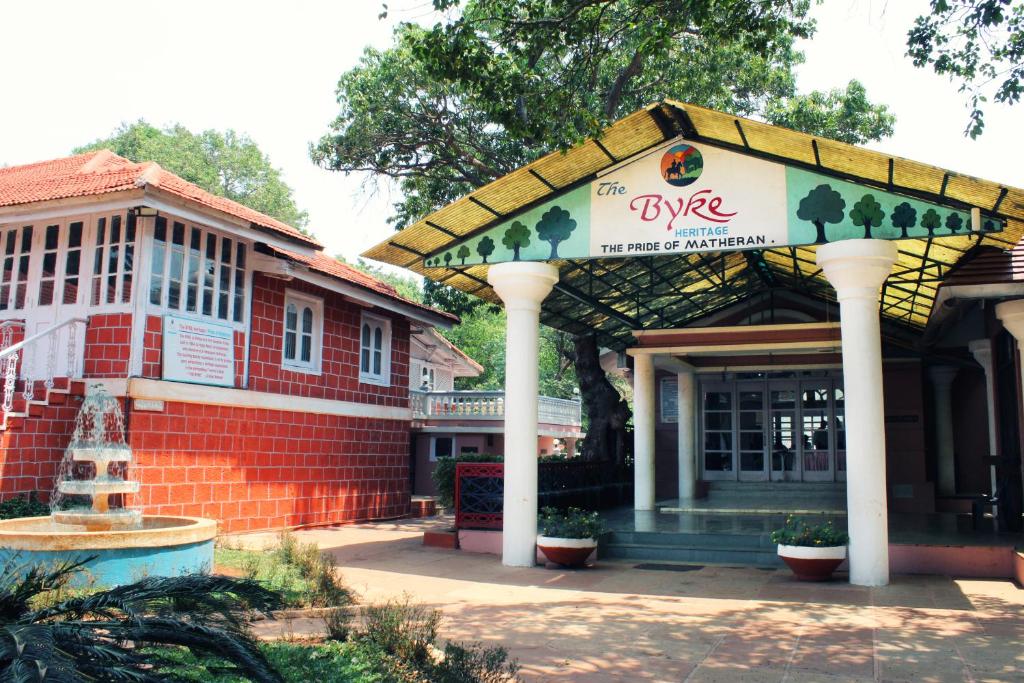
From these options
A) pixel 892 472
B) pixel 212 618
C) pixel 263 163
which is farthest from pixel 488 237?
pixel 263 163

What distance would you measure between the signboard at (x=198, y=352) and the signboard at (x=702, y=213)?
466 cm

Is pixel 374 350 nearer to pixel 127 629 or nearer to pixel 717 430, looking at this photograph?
pixel 717 430

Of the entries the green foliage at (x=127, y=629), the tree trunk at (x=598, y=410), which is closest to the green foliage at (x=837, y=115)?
the tree trunk at (x=598, y=410)

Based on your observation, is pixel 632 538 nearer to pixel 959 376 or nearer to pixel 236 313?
pixel 236 313

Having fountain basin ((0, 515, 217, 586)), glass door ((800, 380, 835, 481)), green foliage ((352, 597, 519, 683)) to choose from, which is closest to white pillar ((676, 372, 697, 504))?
glass door ((800, 380, 835, 481))

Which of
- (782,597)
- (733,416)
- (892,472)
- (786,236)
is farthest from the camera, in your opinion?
(733,416)

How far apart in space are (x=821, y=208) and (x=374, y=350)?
10813mm

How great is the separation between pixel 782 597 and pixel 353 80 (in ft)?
51.0

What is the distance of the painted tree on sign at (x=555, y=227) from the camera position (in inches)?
472

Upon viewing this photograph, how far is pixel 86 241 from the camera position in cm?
1315

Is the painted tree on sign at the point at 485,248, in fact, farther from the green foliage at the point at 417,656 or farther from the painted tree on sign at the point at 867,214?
the green foliage at the point at 417,656

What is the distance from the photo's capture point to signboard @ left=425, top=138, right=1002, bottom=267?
10.5 meters

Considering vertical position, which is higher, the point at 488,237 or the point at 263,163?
the point at 263,163

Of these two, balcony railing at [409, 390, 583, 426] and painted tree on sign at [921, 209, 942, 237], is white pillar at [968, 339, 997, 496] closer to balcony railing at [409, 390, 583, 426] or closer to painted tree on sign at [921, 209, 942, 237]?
painted tree on sign at [921, 209, 942, 237]
